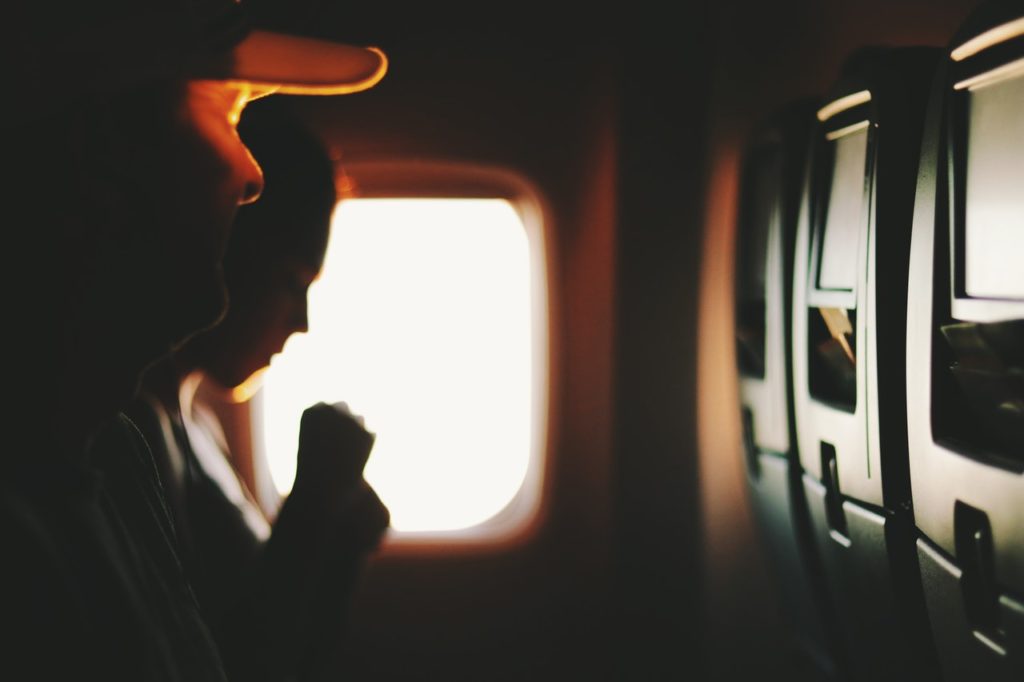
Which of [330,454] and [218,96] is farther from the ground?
[218,96]

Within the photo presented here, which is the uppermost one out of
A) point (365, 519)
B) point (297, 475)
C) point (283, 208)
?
point (283, 208)

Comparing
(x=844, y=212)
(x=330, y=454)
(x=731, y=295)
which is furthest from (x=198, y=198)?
(x=731, y=295)

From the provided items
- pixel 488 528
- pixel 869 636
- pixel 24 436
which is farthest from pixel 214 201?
pixel 488 528

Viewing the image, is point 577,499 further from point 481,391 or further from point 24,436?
point 24,436

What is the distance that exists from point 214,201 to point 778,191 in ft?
3.11

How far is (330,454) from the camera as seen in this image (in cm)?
166

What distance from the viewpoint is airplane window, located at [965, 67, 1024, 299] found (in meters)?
0.83

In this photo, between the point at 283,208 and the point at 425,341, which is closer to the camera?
the point at 283,208

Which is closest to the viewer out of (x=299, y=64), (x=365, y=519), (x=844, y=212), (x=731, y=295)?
(x=299, y=64)

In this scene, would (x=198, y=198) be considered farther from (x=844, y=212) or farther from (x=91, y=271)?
(x=844, y=212)

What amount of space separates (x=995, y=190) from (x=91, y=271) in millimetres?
898

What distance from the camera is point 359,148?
2.76 meters

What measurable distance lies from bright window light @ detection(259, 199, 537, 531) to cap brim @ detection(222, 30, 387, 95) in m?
1.49

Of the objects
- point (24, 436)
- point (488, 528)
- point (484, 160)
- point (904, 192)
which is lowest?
point (488, 528)
